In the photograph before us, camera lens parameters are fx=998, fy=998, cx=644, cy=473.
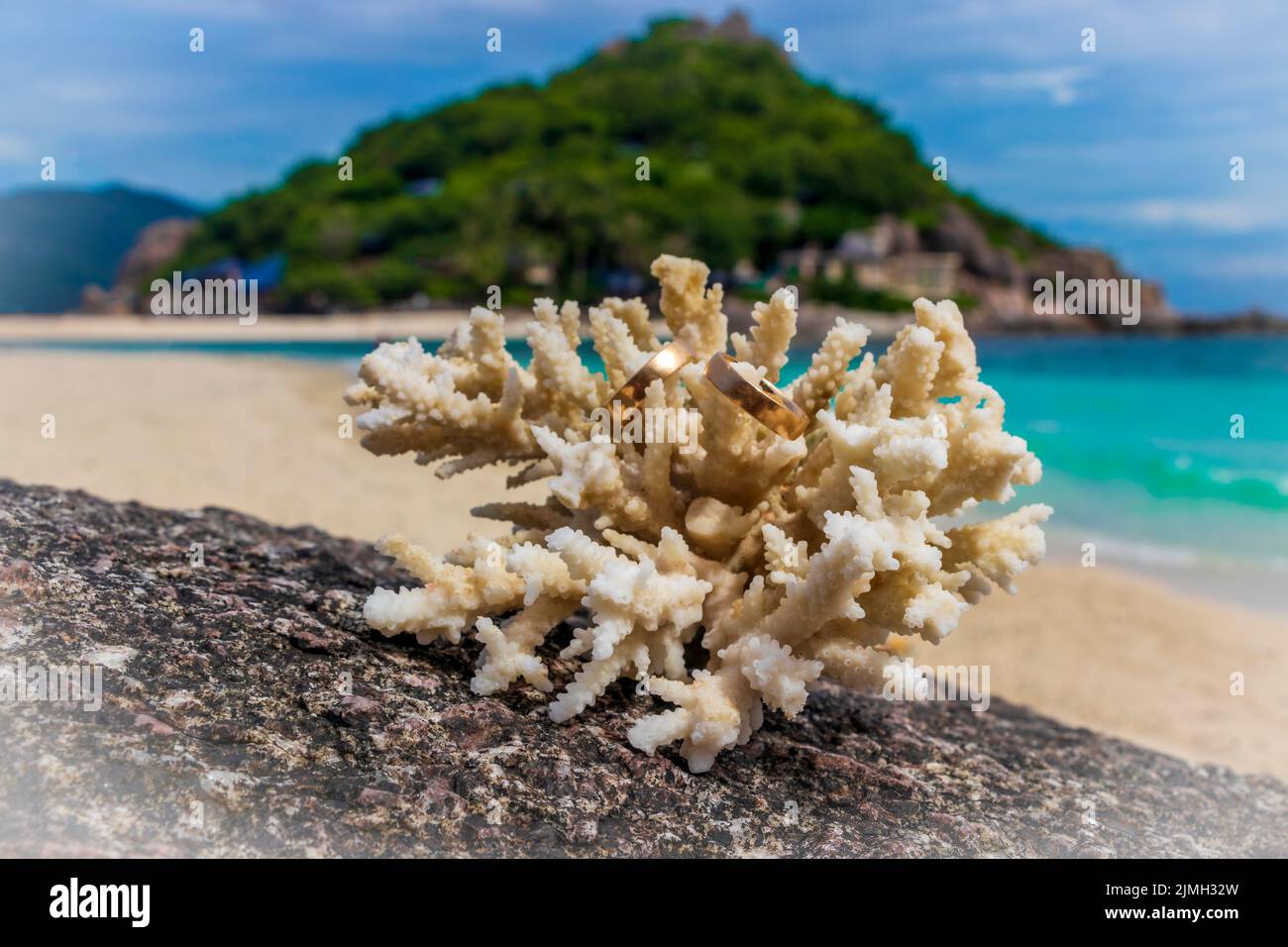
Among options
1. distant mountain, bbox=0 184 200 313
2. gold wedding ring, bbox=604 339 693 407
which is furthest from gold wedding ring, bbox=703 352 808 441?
distant mountain, bbox=0 184 200 313

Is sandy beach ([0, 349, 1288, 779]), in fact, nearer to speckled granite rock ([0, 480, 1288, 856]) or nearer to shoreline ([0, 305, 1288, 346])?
speckled granite rock ([0, 480, 1288, 856])

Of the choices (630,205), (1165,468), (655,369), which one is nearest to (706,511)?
(655,369)

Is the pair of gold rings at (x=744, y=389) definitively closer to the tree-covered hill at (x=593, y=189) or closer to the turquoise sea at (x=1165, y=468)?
the turquoise sea at (x=1165, y=468)

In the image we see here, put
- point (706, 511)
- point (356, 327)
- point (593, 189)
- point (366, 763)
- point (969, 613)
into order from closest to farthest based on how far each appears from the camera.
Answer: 1. point (366, 763)
2. point (706, 511)
3. point (969, 613)
4. point (356, 327)
5. point (593, 189)

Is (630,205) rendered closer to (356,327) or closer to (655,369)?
(356,327)
